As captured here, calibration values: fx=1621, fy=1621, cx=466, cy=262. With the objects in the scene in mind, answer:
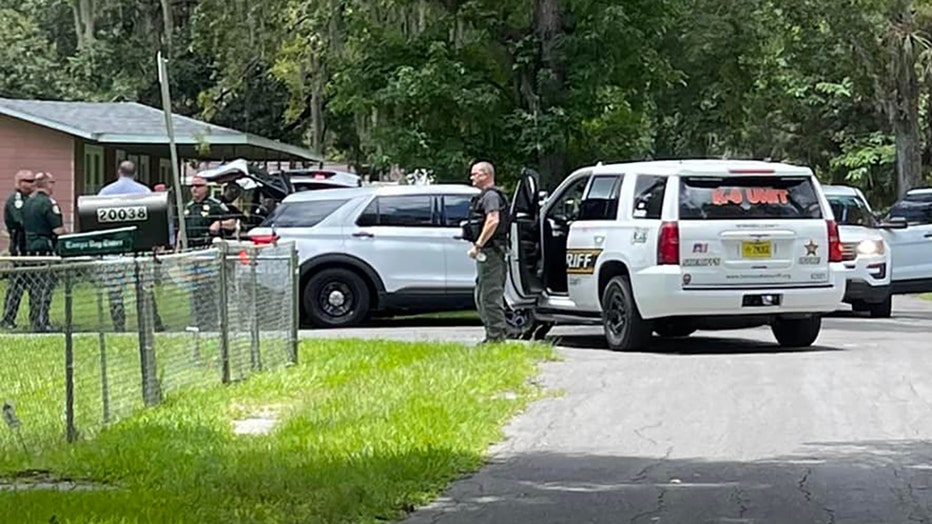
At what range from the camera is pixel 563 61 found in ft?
79.8

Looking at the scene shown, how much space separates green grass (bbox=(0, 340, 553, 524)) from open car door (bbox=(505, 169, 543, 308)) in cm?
212

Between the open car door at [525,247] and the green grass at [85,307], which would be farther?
the open car door at [525,247]

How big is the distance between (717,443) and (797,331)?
6.10 meters

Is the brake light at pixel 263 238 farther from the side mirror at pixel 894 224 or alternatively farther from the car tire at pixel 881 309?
the side mirror at pixel 894 224

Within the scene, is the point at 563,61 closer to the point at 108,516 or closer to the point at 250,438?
the point at 250,438

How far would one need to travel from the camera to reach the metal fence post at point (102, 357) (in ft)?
35.4

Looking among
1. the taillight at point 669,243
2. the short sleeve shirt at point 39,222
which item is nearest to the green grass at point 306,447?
the taillight at point 669,243

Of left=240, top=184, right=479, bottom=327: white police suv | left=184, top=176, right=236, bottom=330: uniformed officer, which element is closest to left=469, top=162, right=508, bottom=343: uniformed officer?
left=240, top=184, right=479, bottom=327: white police suv

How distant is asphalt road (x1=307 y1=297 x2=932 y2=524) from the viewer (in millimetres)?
8227

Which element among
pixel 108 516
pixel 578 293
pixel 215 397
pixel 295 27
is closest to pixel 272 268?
pixel 215 397

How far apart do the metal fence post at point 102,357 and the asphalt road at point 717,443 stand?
2.71 meters

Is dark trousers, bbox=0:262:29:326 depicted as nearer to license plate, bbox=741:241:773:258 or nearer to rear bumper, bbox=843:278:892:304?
license plate, bbox=741:241:773:258

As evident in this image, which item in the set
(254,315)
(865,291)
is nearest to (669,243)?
(254,315)

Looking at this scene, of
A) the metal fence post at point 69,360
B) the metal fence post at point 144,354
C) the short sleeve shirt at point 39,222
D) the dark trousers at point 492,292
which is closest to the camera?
the metal fence post at point 69,360
